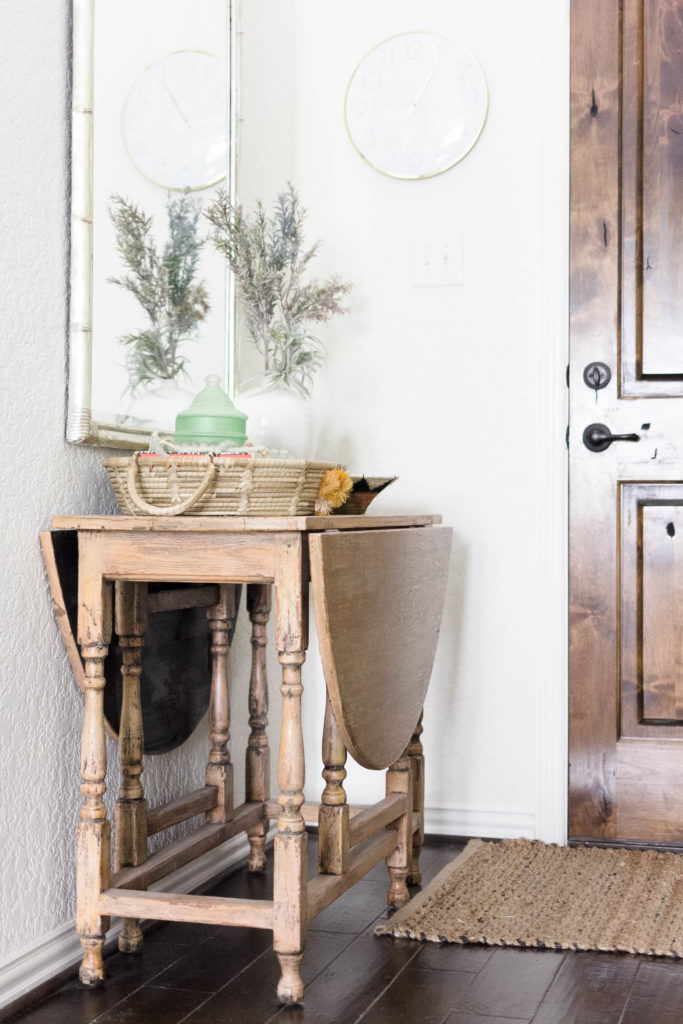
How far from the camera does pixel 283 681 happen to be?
168 centimetres

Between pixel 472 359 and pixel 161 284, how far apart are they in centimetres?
86

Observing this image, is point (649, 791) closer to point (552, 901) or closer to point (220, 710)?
point (552, 901)

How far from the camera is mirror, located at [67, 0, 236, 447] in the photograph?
5.88 feet

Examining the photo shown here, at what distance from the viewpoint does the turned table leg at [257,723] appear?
7.57ft

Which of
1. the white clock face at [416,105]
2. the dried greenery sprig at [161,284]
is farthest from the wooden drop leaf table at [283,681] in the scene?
the white clock face at [416,105]

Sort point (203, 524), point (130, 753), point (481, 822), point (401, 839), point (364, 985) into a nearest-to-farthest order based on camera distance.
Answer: point (203, 524)
point (364, 985)
point (130, 753)
point (401, 839)
point (481, 822)

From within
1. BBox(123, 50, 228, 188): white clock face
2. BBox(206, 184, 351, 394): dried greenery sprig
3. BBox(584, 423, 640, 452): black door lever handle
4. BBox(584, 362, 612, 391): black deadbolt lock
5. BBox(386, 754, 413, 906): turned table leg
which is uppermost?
BBox(123, 50, 228, 188): white clock face

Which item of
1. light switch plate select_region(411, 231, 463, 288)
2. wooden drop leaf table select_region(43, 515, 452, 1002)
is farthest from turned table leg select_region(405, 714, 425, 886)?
light switch plate select_region(411, 231, 463, 288)

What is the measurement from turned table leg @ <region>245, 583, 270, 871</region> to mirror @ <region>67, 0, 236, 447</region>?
439mm

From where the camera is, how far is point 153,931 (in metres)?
1.98

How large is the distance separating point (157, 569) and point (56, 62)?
2.55ft

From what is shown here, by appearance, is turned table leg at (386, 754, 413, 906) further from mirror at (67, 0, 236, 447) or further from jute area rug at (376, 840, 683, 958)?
mirror at (67, 0, 236, 447)

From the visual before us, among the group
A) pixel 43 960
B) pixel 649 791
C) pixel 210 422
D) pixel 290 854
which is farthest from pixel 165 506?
pixel 649 791

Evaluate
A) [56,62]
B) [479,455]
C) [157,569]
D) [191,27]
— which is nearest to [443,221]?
[479,455]
